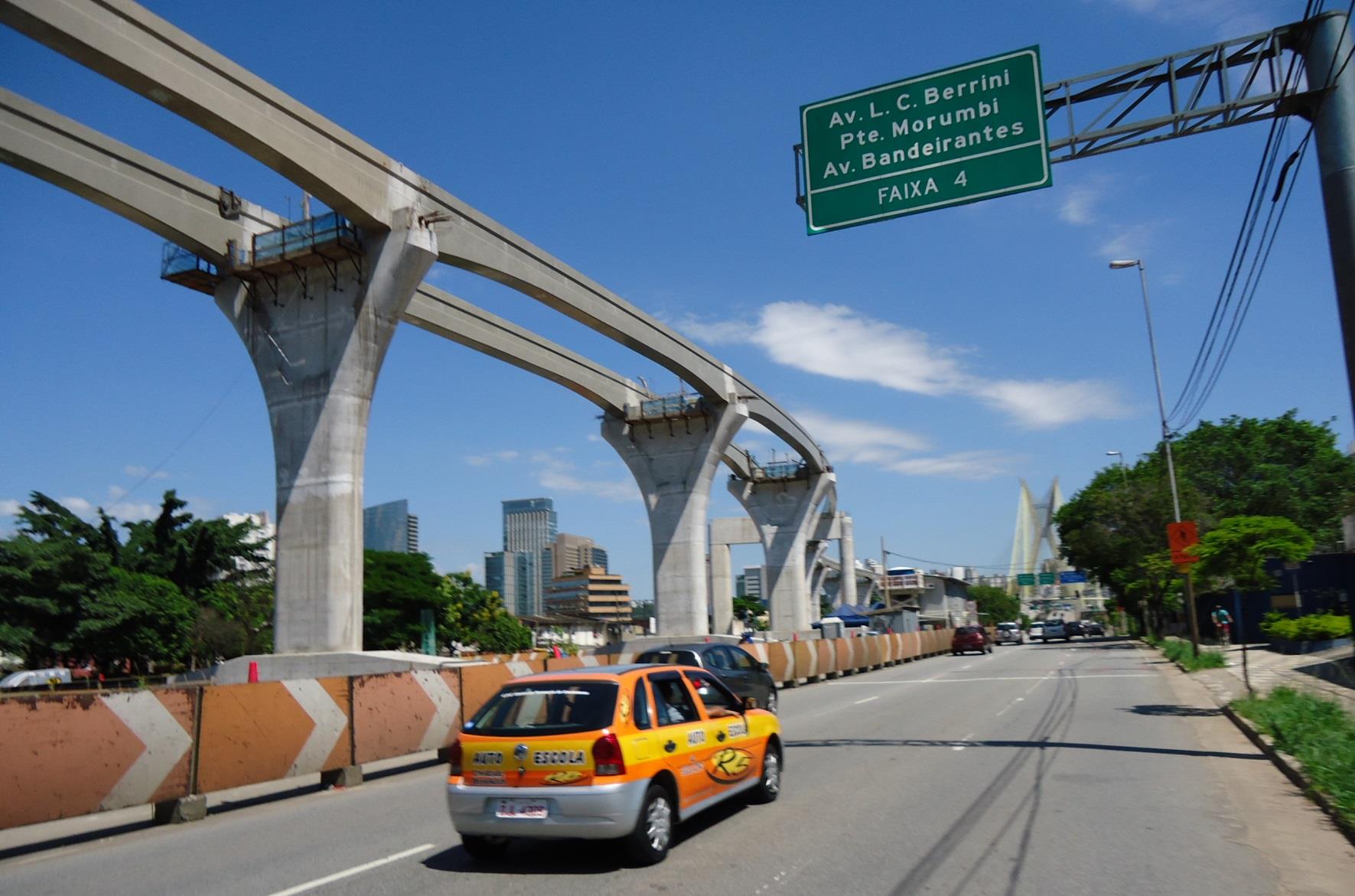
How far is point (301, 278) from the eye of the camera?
24.4 meters

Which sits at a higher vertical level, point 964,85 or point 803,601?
point 964,85

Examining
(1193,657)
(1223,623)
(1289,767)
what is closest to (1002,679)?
(1193,657)

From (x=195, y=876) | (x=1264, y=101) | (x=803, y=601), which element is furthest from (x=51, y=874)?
(x=803, y=601)

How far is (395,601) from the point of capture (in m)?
68.6

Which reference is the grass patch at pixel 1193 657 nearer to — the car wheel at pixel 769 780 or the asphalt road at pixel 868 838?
the asphalt road at pixel 868 838

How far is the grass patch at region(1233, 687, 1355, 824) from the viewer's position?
28.3 feet

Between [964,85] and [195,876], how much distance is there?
11.7 metres

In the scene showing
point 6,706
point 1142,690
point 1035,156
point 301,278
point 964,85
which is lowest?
point 1142,690

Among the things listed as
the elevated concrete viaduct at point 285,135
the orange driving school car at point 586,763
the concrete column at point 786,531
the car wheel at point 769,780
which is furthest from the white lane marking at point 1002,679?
the concrete column at point 786,531

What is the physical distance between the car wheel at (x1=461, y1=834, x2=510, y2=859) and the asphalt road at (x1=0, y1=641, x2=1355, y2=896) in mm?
150

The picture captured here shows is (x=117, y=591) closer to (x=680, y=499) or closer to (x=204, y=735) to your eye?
(x=680, y=499)

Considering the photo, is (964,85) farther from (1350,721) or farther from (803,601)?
(803,601)

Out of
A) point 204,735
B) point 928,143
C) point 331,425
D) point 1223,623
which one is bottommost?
point 1223,623

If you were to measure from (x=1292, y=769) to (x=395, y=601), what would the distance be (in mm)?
64257
